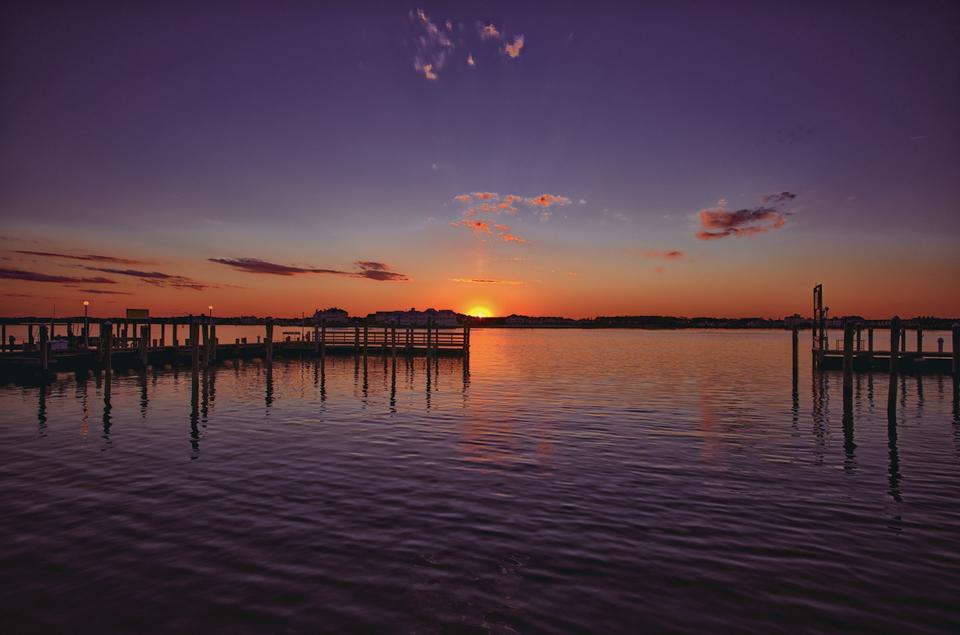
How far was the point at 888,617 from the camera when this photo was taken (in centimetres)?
671

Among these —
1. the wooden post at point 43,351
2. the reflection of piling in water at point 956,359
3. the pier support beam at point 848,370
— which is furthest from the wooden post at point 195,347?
the reflection of piling in water at point 956,359

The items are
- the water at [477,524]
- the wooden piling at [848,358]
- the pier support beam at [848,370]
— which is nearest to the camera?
the water at [477,524]

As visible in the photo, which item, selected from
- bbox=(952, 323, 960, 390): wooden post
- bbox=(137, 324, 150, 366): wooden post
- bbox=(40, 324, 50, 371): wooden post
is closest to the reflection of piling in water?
bbox=(952, 323, 960, 390): wooden post

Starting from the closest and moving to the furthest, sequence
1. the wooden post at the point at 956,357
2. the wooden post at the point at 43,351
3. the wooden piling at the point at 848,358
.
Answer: the wooden piling at the point at 848,358
the wooden post at the point at 956,357
the wooden post at the point at 43,351

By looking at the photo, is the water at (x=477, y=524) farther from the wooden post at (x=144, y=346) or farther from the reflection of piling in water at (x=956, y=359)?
the wooden post at (x=144, y=346)

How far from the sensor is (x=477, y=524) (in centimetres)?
984

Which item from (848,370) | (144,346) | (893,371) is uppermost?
(144,346)

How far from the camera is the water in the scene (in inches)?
271

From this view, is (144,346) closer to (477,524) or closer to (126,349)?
(126,349)

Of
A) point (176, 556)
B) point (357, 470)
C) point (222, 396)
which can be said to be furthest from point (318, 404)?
point (176, 556)

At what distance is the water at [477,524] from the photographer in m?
6.89

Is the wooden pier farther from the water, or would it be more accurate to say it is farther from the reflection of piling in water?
the reflection of piling in water

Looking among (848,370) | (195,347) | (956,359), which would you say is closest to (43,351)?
(195,347)

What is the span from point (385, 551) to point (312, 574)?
47.9 inches
